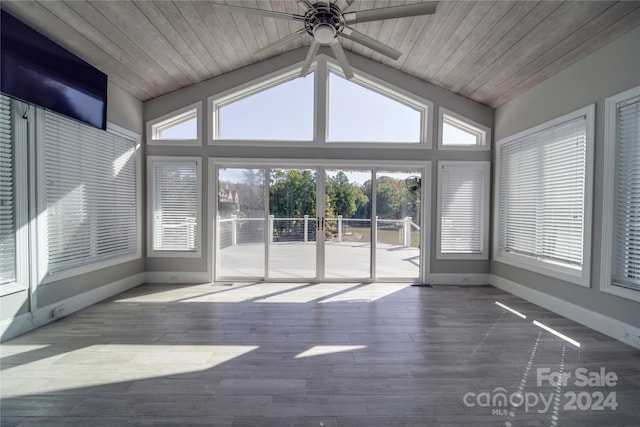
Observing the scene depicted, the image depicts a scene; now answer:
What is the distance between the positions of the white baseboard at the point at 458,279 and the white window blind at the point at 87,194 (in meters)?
4.96

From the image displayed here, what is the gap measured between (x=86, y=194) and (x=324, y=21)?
350 centimetres

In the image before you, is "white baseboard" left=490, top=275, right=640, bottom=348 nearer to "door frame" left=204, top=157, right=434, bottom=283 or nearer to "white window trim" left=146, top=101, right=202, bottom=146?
"door frame" left=204, top=157, right=434, bottom=283

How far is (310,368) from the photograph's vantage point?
2275mm

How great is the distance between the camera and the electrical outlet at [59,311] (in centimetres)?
316

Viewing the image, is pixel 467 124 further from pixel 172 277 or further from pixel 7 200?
pixel 7 200

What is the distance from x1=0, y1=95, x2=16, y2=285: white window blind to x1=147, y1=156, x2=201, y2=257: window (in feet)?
6.51

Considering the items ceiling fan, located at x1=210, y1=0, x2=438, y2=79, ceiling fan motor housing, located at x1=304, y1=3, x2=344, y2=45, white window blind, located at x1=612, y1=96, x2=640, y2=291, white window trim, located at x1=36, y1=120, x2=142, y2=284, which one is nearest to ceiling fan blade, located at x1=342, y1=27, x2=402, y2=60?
ceiling fan, located at x1=210, y1=0, x2=438, y2=79

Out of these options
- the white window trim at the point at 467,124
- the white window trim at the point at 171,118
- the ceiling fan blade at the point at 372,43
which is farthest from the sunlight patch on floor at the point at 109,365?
the white window trim at the point at 467,124

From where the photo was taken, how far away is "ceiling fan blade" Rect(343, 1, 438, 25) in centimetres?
226

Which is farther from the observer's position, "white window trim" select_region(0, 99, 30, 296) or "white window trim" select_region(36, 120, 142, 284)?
"white window trim" select_region(36, 120, 142, 284)

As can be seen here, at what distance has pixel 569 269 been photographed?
338 centimetres

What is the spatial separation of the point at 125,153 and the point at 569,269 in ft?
20.3

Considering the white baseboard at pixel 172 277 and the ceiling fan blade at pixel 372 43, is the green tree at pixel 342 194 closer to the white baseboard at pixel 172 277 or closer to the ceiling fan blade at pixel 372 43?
the ceiling fan blade at pixel 372 43

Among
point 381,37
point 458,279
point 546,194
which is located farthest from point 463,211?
point 381,37
